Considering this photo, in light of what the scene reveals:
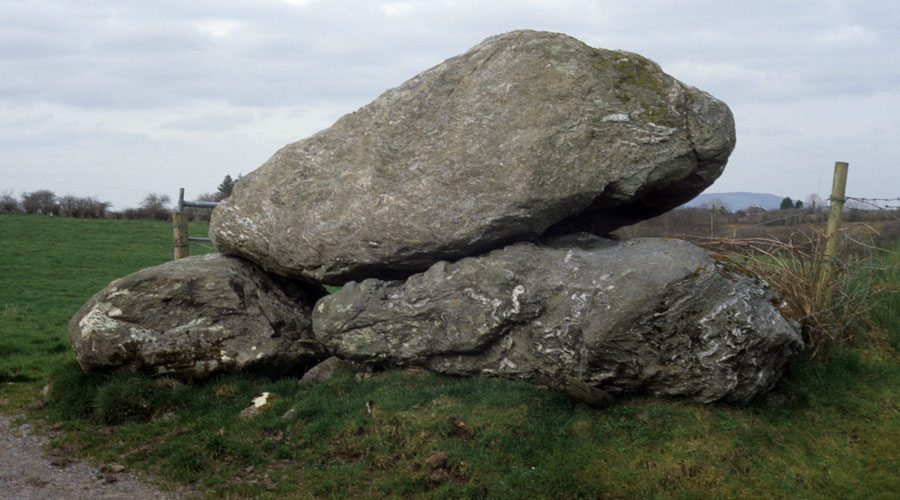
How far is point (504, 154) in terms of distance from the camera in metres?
7.23

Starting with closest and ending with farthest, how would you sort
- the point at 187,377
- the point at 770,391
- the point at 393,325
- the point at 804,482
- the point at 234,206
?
the point at 804,482 < the point at 770,391 < the point at 393,325 < the point at 187,377 < the point at 234,206

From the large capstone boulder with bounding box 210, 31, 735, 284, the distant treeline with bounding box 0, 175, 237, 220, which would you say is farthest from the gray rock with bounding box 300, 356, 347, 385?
the distant treeline with bounding box 0, 175, 237, 220

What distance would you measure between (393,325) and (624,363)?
8.93 feet

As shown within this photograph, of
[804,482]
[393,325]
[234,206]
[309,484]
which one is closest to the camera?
[804,482]

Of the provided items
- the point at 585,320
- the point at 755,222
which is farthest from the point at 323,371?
the point at 755,222

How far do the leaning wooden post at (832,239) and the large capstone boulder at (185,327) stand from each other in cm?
666

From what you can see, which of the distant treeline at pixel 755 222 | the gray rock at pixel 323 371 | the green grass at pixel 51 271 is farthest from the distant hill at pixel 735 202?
the green grass at pixel 51 271

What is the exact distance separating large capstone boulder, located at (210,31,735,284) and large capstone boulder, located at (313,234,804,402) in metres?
0.47

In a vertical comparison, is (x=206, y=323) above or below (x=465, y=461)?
above

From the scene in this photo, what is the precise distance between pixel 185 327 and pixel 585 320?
5.06 meters

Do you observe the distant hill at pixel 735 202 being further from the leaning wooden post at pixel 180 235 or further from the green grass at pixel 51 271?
the green grass at pixel 51 271

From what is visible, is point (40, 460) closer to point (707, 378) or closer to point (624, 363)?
point (624, 363)

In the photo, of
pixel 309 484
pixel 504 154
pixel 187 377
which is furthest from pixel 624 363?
pixel 187 377

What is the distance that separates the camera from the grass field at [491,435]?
5.70 m
